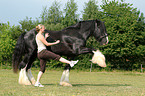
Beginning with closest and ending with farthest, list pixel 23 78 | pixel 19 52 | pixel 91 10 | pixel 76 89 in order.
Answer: pixel 76 89, pixel 23 78, pixel 19 52, pixel 91 10

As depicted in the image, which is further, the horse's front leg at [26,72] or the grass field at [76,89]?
the horse's front leg at [26,72]

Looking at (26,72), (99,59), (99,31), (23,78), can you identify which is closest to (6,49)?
(26,72)

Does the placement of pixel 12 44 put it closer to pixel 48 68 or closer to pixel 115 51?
pixel 48 68

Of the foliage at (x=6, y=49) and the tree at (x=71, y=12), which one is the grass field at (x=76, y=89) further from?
the tree at (x=71, y=12)

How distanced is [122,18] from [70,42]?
21638mm

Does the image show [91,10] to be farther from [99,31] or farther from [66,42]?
[66,42]

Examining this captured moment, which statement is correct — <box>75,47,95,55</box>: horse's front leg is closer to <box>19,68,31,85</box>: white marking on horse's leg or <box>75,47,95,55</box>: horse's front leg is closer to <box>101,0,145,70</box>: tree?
<box>19,68,31,85</box>: white marking on horse's leg

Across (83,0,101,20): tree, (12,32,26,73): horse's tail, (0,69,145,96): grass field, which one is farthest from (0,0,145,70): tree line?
(12,32,26,73): horse's tail

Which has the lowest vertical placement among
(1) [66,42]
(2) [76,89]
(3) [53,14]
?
(2) [76,89]

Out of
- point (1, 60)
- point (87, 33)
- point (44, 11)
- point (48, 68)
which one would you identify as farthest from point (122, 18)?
point (87, 33)

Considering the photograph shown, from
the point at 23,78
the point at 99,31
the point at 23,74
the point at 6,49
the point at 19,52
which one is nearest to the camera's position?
the point at 23,78

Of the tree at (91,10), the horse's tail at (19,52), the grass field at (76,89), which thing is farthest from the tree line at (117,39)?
the horse's tail at (19,52)

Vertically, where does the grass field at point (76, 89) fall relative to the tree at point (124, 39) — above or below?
below

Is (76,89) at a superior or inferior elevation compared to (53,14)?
inferior
